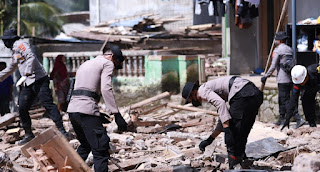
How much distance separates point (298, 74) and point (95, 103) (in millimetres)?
5292

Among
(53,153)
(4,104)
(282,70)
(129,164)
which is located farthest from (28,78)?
(282,70)

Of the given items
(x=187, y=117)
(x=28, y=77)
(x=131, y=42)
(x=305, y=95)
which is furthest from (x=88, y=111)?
(x=131, y=42)

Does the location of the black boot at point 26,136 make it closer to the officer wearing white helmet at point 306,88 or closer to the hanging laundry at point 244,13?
the officer wearing white helmet at point 306,88

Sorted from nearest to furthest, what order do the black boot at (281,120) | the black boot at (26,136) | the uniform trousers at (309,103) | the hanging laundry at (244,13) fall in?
the black boot at (26,136)
the uniform trousers at (309,103)
the black boot at (281,120)
the hanging laundry at (244,13)

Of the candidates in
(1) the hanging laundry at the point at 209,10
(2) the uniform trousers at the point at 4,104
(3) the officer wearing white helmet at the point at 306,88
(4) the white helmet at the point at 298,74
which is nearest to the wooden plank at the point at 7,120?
(2) the uniform trousers at the point at 4,104

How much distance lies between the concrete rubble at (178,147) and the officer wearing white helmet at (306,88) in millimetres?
434

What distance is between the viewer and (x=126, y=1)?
2402cm

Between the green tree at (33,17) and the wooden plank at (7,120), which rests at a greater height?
the green tree at (33,17)

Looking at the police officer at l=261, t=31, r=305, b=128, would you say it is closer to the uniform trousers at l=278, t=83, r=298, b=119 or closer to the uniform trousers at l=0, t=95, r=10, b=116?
the uniform trousers at l=278, t=83, r=298, b=119

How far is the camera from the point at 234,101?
7125 millimetres

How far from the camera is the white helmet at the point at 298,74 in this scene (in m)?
10.3

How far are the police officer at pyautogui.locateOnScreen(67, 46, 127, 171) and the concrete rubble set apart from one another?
31.5 inches

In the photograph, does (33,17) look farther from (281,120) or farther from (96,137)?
(96,137)

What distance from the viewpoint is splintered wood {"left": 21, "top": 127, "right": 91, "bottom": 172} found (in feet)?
20.0
